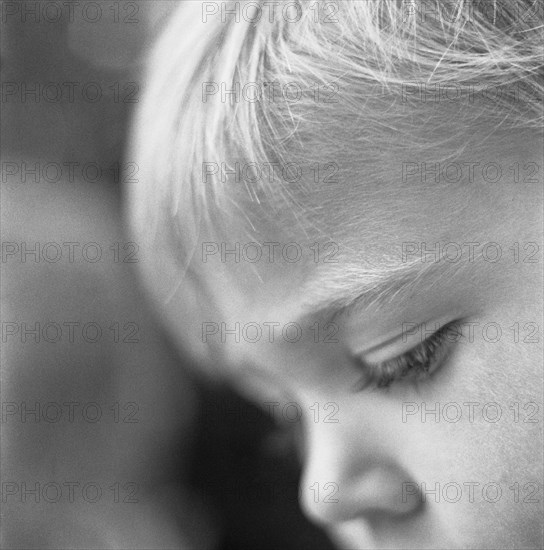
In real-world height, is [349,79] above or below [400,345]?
above

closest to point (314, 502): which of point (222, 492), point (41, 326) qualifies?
point (222, 492)

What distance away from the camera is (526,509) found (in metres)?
0.35

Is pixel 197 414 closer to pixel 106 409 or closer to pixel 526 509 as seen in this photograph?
pixel 106 409

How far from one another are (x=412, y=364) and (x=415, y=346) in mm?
11

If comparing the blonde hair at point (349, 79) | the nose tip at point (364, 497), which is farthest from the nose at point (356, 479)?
the blonde hair at point (349, 79)

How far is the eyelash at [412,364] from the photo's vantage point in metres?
0.35

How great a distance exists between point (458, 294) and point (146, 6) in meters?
0.22

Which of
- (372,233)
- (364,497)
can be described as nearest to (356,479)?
(364,497)

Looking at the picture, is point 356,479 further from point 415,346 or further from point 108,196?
point 108,196

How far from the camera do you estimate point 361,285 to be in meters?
0.34

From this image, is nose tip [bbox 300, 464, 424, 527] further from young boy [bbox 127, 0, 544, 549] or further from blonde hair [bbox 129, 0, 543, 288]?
blonde hair [bbox 129, 0, 543, 288]

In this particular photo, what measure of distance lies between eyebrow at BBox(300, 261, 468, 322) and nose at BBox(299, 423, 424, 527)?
0.22 ft

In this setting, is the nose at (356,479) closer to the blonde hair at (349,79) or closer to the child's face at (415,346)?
the child's face at (415,346)

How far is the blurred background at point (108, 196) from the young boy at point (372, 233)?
0.02 m
